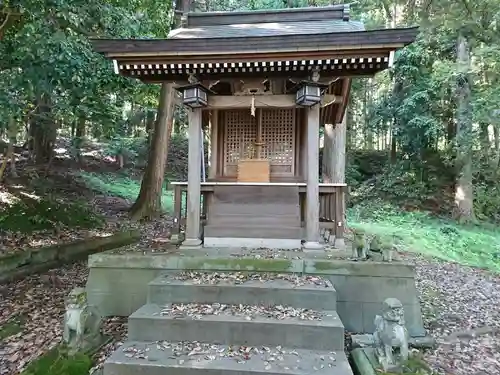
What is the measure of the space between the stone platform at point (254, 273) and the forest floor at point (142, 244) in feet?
1.26

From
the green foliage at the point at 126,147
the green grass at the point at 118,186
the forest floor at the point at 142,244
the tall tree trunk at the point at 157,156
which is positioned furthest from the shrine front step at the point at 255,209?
the green foliage at the point at 126,147

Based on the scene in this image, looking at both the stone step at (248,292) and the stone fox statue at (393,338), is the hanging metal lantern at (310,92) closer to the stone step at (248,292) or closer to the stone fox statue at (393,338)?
the stone step at (248,292)

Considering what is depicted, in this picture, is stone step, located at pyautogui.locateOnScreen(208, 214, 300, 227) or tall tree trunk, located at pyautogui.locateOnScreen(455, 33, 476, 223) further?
tall tree trunk, located at pyautogui.locateOnScreen(455, 33, 476, 223)

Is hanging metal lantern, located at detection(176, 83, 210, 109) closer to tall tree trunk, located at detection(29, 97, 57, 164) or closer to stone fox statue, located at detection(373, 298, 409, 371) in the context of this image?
stone fox statue, located at detection(373, 298, 409, 371)

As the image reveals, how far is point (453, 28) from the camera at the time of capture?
1175 cm

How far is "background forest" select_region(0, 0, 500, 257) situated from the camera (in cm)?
632

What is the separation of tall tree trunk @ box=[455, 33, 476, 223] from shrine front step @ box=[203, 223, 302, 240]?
915 cm

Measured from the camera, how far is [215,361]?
3717 millimetres

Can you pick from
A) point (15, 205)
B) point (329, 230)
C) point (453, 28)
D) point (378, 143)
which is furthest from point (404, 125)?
point (15, 205)

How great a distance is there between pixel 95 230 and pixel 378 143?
1637 cm

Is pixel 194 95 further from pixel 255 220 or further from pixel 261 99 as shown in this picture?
pixel 255 220

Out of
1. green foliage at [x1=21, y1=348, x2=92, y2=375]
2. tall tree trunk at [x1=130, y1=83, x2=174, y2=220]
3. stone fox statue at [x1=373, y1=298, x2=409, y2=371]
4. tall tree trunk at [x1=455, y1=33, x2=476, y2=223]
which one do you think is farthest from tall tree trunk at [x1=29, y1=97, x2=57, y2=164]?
tall tree trunk at [x1=455, y1=33, x2=476, y2=223]

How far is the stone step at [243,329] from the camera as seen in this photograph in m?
4.03

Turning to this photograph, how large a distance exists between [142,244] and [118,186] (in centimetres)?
915
